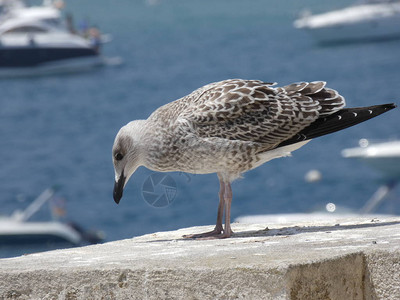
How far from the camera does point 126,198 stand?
47.1 metres

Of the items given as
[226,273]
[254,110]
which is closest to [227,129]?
[254,110]

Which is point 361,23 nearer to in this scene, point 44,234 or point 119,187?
point 44,234

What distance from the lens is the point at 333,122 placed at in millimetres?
7719

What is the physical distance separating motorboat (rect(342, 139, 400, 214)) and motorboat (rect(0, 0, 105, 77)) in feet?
154

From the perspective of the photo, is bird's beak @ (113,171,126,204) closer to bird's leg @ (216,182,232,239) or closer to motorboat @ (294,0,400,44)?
bird's leg @ (216,182,232,239)

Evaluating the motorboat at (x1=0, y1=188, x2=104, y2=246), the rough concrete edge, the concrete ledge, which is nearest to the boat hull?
the motorboat at (x1=0, y1=188, x2=104, y2=246)

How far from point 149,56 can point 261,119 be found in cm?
9547

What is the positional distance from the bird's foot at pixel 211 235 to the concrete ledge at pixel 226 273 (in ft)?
4.08

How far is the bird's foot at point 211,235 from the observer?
7.33 meters

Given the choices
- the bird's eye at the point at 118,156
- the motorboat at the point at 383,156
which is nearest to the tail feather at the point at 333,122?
the bird's eye at the point at 118,156

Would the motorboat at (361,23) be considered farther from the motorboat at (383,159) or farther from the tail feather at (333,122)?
the tail feather at (333,122)

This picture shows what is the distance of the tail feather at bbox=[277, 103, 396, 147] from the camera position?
25.1 feet

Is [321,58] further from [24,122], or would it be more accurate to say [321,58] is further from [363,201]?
[363,201]

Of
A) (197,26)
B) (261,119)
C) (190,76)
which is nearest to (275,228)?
(261,119)
